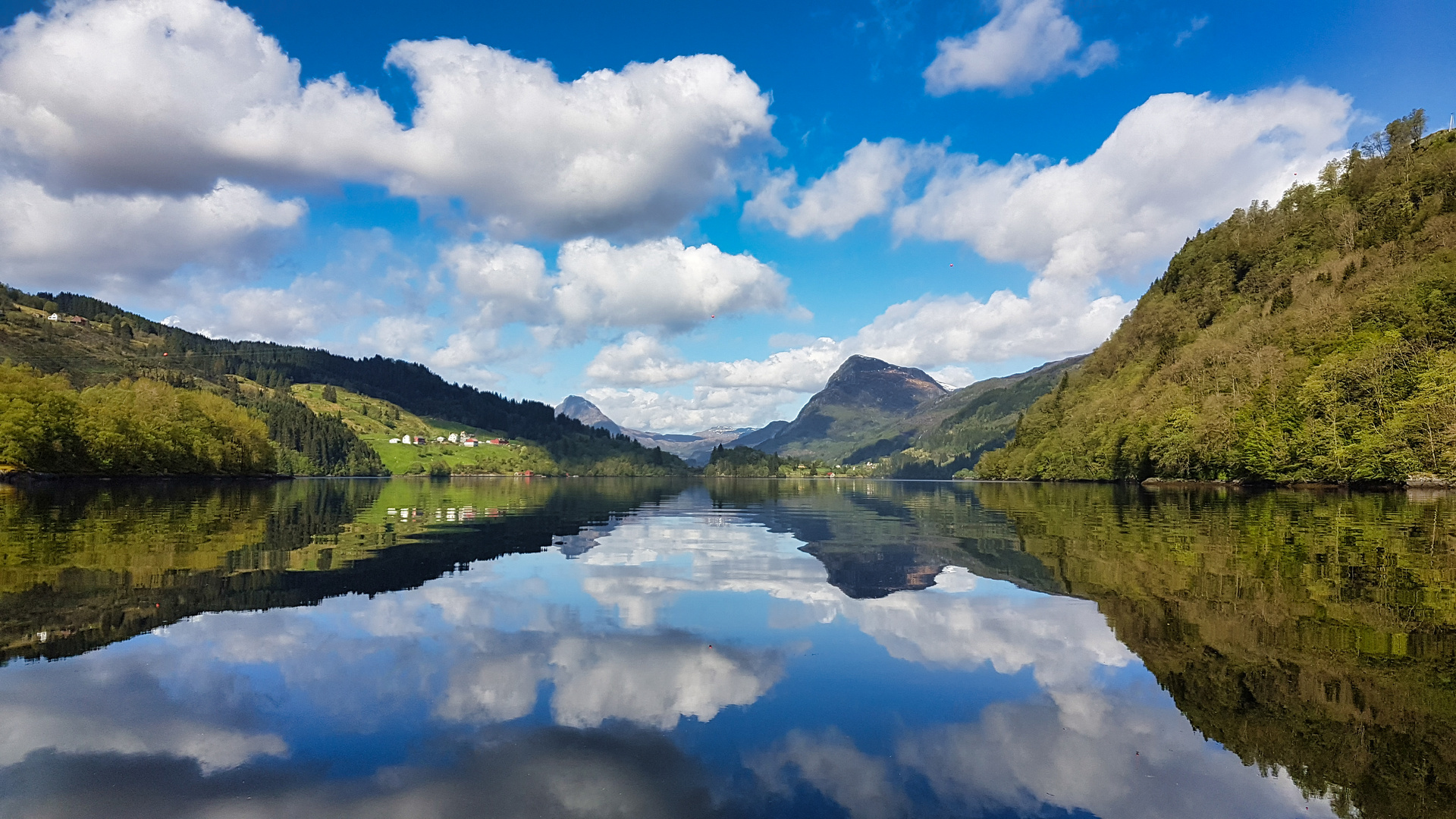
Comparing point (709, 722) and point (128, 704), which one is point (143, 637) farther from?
point (709, 722)

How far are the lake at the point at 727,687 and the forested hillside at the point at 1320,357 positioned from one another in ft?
293

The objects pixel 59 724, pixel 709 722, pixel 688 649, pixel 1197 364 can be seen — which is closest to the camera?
pixel 59 724

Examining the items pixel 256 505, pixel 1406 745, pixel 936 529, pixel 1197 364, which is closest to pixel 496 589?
pixel 1406 745

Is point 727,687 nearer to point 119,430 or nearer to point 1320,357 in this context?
point 1320,357

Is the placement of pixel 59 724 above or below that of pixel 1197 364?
below

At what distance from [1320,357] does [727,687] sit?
140 meters

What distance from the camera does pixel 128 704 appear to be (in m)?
12.8

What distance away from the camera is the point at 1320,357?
11669 cm

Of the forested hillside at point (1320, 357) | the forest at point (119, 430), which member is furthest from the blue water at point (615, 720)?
the forest at point (119, 430)

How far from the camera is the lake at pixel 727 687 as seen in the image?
32.3 feet

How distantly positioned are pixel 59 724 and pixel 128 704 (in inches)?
45.0

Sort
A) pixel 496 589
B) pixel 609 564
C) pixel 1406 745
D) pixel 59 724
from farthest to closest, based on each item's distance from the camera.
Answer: pixel 609 564 → pixel 496 589 → pixel 59 724 → pixel 1406 745

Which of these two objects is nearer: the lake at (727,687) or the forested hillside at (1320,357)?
the lake at (727,687)

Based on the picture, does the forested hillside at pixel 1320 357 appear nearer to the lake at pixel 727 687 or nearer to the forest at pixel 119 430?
the lake at pixel 727 687
